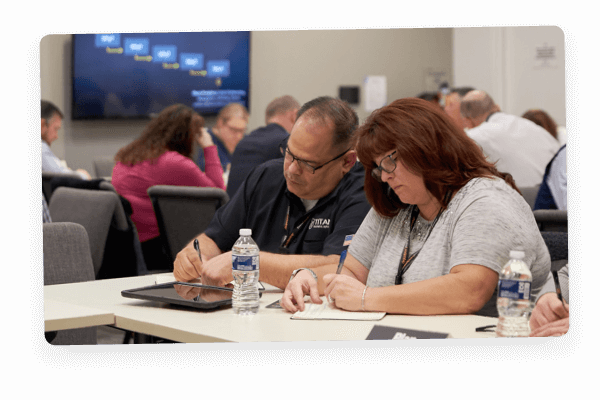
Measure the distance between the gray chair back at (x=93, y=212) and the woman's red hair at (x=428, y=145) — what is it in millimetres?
1457

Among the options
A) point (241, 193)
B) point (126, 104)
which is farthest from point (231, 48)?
point (241, 193)

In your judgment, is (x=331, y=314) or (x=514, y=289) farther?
(x=331, y=314)

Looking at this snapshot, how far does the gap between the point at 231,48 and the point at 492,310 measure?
234 inches

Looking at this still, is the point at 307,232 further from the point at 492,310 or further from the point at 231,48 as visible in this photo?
the point at 231,48

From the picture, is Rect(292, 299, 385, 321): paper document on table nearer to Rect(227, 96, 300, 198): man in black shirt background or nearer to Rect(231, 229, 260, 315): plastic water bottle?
Rect(231, 229, 260, 315): plastic water bottle

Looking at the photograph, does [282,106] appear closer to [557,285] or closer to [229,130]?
[229,130]

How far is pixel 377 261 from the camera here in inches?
72.4

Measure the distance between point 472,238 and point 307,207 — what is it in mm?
710

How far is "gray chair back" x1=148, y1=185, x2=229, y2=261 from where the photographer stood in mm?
3133

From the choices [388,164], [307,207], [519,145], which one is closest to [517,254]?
[388,164]

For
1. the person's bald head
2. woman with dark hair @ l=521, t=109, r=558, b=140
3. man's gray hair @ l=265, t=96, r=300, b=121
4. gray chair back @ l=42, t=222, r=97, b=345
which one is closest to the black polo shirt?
gray chair back @ l=42, t=222, r=97, b=345

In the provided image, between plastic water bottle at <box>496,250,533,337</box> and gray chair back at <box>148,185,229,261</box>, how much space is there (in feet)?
5.93

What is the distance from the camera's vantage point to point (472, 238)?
5.26 feet

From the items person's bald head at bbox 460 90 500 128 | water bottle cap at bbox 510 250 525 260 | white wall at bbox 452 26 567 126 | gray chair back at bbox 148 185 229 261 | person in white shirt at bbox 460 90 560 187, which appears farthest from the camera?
white wall at bbox 452 26 567 126
